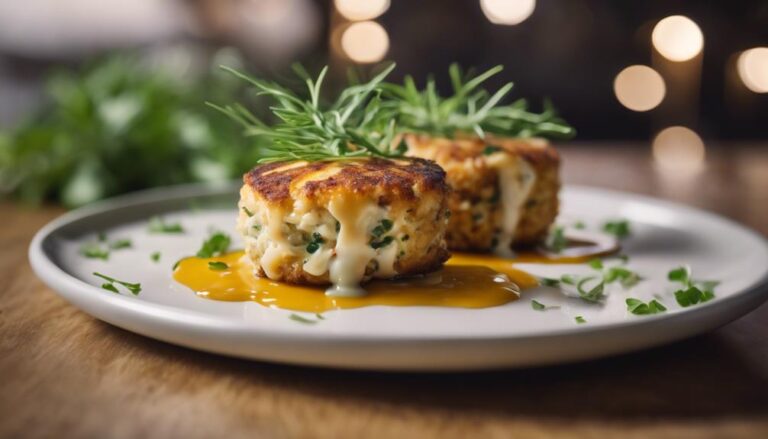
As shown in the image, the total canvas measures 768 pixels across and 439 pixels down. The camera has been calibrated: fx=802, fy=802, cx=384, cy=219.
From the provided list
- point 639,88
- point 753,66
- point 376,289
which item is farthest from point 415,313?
point 753,66

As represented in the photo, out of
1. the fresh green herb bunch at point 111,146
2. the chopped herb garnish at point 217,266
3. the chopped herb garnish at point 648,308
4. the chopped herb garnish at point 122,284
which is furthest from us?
the fresh green herb bunch at point 111,146

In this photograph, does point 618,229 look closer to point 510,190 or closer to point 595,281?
point 510,190

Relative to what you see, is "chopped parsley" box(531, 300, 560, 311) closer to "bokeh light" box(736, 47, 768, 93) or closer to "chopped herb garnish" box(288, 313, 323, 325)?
"chopped herb garnish" box(288, 313, 323, 325)

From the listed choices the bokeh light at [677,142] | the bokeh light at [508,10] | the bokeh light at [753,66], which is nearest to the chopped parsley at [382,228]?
the bokeh light at [677,142]

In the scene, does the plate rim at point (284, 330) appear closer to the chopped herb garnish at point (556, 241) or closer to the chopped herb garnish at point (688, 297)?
the chopped herb garnish at point (688, 297)

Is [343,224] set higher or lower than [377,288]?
higher

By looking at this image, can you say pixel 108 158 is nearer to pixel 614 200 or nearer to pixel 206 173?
pixel 206 173
